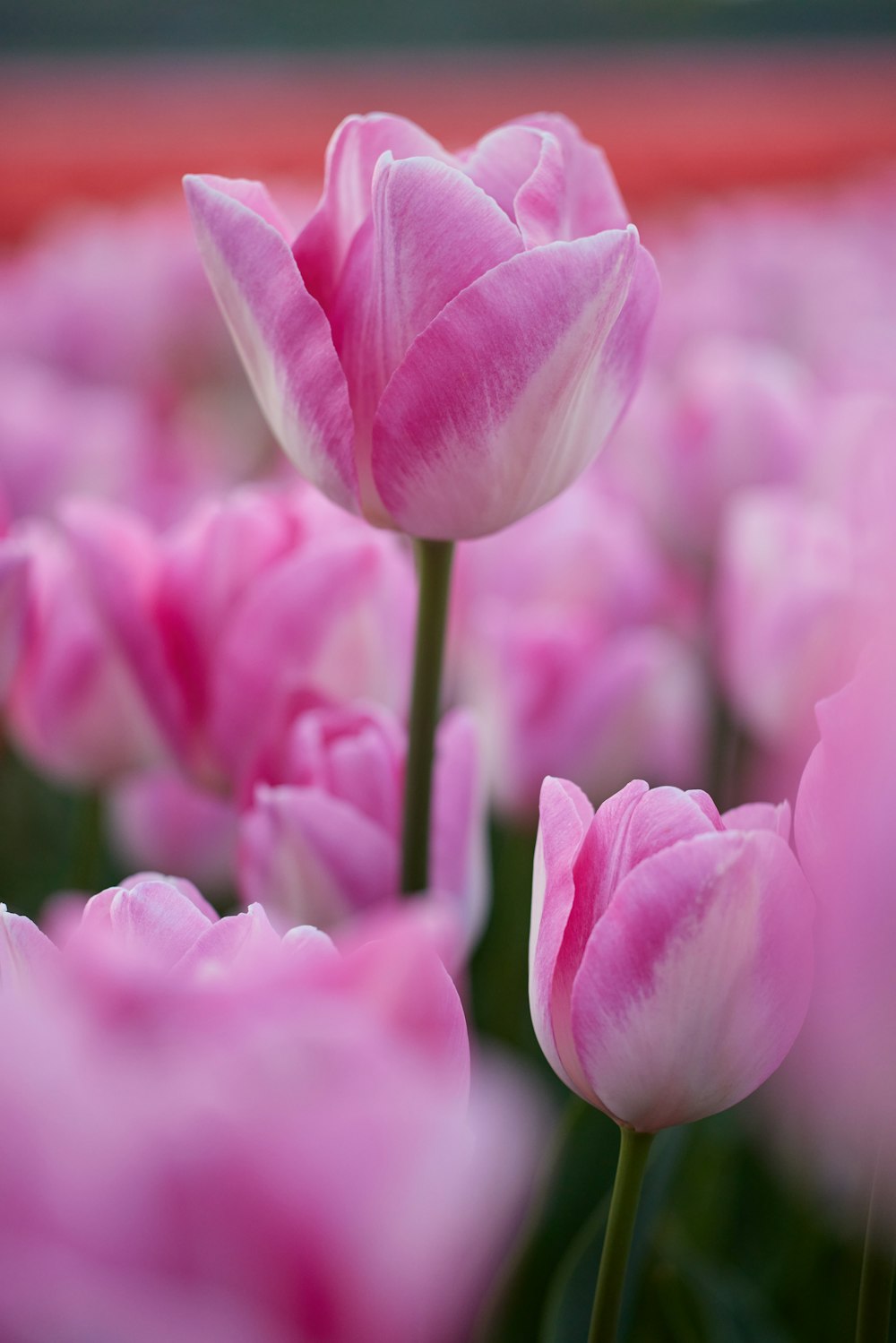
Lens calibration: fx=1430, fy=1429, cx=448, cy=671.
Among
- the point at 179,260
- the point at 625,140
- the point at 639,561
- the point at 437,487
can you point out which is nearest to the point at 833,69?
the point at 625,140

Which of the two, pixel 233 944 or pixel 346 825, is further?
pixel 346 825

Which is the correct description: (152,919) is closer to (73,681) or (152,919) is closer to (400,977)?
(400,977)

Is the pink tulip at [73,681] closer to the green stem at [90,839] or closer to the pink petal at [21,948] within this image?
the green stem at [90,839]

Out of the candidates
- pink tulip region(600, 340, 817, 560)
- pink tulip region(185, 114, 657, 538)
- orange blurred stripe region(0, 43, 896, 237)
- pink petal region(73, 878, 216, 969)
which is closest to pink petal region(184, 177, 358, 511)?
pink tulip region(185, 114, 657, 538)

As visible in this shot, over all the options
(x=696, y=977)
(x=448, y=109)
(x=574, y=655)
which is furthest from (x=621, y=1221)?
(x=448, y=109)

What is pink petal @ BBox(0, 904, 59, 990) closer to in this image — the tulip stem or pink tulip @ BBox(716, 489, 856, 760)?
the tulip stem

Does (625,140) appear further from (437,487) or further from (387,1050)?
(387,1050)

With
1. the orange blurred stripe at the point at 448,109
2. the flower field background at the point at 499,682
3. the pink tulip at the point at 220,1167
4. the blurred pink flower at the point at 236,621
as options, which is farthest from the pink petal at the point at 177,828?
the orange blurred stripe at the point at 448,109
